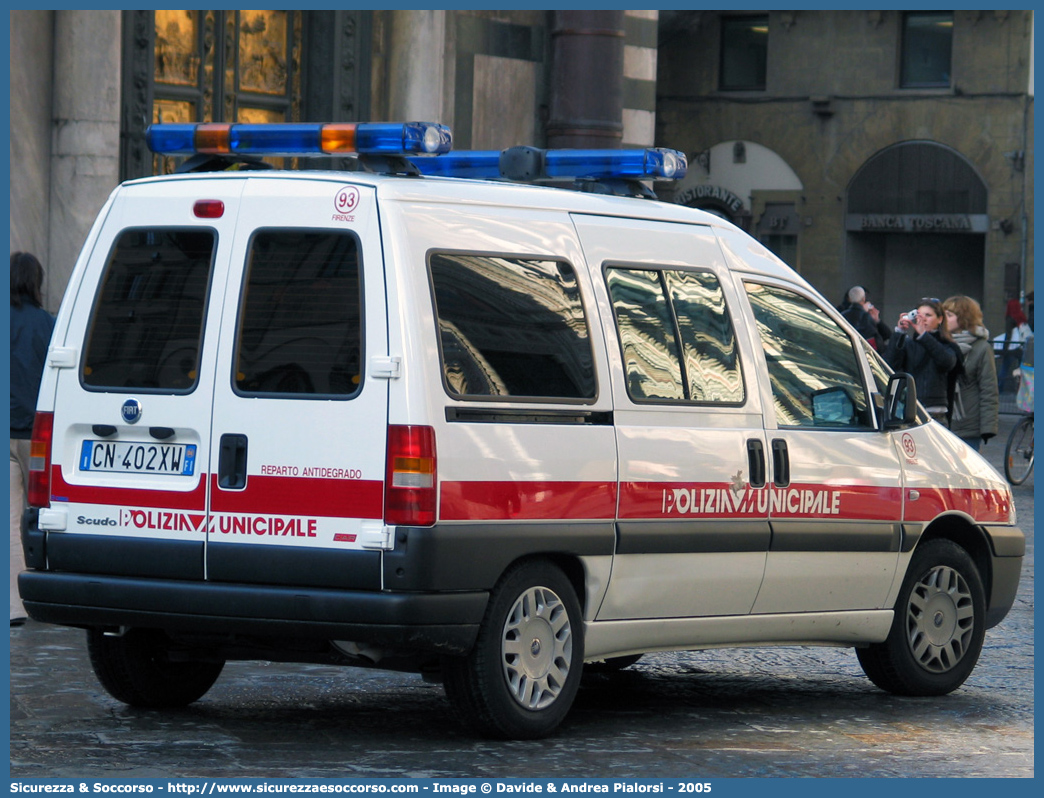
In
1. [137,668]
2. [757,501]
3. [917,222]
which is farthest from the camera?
[917,222]

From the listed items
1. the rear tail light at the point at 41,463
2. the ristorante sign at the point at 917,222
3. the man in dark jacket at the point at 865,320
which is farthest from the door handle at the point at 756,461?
the ristorante sign at the point at 917,222

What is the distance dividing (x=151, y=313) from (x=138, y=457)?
0.50m

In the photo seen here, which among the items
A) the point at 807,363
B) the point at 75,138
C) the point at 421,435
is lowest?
the point at 421,435

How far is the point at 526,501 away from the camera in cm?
660

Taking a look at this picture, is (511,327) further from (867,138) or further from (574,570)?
(867,138)

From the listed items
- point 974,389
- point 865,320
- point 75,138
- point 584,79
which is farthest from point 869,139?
point 75,138

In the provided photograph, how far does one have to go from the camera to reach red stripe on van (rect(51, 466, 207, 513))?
6.55 metres

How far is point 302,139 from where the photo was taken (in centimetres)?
706

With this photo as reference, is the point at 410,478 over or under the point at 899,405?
under

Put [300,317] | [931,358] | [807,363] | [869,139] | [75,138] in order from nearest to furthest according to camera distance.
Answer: [300,317]
[807,363]
[931,358]
[75,138]
[869,139]

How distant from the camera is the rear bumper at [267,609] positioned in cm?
623

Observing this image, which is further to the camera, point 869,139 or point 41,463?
point 869,139

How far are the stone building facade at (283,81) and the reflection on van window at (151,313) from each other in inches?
270

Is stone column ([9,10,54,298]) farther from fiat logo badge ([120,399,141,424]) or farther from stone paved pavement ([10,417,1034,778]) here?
fiat logo badge ([120,399,141,424])
